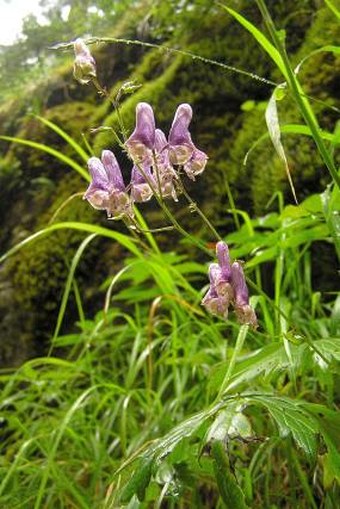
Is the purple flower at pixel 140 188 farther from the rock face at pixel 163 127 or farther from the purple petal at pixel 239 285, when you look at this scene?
the rock face at pixel 163 127

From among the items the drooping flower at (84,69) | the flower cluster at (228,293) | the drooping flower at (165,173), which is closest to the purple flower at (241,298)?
the flower cluster at (228,293)

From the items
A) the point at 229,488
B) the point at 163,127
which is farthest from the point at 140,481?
the point at 163,127

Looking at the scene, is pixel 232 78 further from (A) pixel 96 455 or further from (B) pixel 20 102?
(B) pixel 20 102

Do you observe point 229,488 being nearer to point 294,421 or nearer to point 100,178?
point 294,421

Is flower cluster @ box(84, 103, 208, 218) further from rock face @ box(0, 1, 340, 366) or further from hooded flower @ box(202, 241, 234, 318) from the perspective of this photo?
rock face @ box(0, 1, 340, 366)

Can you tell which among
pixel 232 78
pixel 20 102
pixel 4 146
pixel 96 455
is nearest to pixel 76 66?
pixel 96 455

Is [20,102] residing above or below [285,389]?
above
